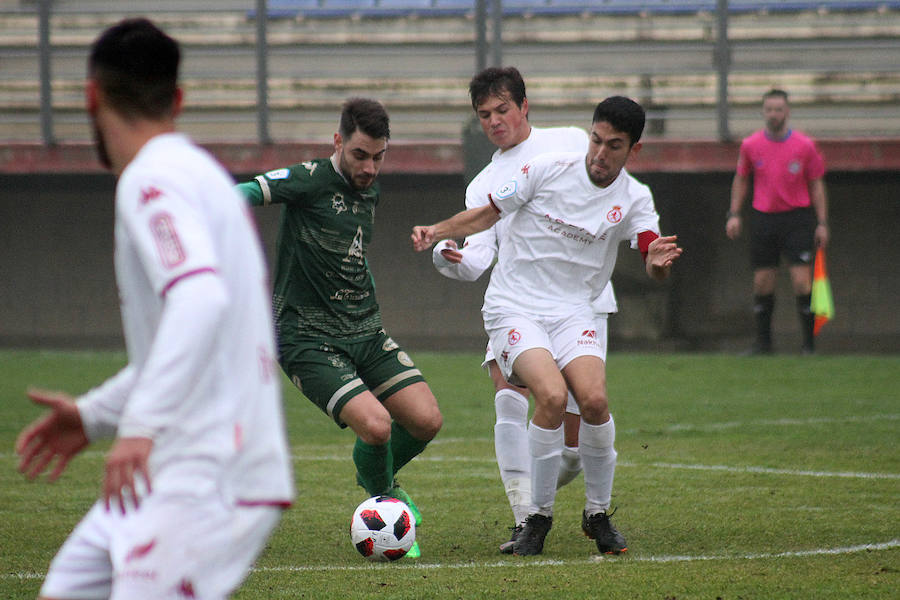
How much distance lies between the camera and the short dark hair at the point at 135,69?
8.55 feet

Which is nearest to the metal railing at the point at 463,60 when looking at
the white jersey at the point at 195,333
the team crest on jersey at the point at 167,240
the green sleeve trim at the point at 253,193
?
the green sleeve trim at the point at 253,193

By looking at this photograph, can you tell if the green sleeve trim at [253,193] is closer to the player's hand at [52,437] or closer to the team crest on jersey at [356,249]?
the team crest on jersey at [356,249]

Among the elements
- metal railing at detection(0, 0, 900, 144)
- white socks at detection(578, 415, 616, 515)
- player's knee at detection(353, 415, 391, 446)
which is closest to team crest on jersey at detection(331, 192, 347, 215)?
player's knee at detection(353, 415, 391, 446)

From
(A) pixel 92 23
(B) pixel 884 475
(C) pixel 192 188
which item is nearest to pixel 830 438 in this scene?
(B) pixel 884 475

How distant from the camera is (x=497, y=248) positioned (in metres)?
6.20

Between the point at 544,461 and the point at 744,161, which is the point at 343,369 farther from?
the point at 744,161

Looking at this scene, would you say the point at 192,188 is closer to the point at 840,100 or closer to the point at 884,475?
the point at 884,475

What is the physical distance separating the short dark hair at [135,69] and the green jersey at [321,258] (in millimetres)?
2821

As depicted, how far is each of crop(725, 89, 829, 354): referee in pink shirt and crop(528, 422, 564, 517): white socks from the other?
275 inches

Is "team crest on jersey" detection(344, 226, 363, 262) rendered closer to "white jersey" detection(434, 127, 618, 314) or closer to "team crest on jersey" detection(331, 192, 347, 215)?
"team crest on jersey" detection(331, 192, 347, 215)

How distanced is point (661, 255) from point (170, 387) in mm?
3198

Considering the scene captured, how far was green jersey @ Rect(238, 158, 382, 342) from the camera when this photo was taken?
5.53 meters

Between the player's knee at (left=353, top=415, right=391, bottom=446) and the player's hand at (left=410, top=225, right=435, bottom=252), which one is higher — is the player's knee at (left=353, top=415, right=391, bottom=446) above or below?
below

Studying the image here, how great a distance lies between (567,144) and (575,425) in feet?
4.57
